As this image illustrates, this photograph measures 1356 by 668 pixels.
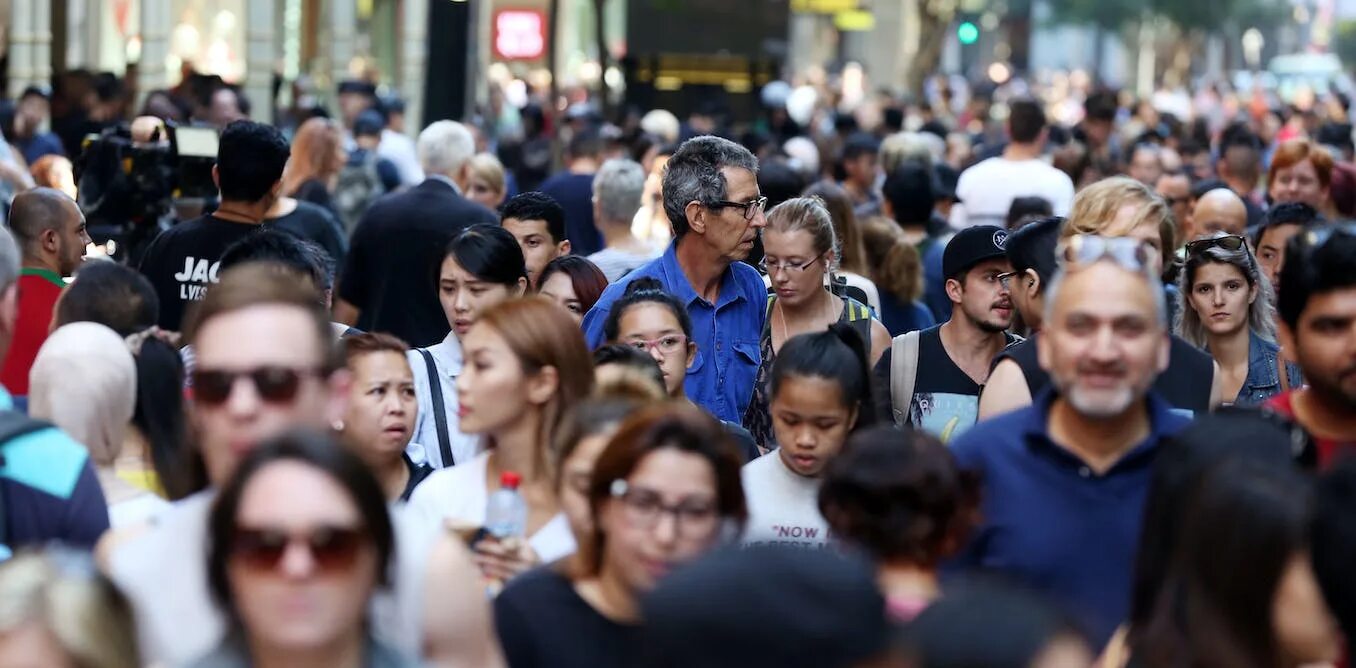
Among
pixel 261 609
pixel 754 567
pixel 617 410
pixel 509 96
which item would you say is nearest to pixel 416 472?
pixel 617 410

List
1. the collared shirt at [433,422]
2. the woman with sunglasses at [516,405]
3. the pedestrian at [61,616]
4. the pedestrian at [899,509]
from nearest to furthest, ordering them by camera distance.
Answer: the pedestrian at [61,616], the pedestrian at [899,509], the woman with sunglasses at [516,405], the collared shirt at [433,422]

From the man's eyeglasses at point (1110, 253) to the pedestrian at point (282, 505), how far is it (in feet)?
5.23

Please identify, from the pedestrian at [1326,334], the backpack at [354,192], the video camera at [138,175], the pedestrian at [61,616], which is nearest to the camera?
the pedestrian at [61,616]

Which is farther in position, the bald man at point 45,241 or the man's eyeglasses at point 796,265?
the man's eyeglasses at point 796,265

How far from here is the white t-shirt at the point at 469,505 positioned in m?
5.48

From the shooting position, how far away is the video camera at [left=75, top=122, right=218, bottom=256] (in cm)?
1111

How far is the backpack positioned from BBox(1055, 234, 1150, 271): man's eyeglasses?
10.0 meters

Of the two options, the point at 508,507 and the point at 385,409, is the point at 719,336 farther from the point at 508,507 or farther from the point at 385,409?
the point at 508,507

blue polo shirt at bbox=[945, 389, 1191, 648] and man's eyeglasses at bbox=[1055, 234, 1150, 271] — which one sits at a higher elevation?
man's eyeglasses at bbox=[1055, 234, 1150, 271]

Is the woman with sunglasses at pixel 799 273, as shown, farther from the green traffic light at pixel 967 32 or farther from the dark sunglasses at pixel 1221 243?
the green traffic light at pixel 967 32

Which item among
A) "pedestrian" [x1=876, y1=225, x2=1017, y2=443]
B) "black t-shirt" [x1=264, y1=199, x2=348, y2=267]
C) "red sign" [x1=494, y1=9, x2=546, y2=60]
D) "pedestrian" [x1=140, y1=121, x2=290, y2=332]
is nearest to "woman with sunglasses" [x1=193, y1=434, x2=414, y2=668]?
"pedestrian" [x1=876, y1=225, x2=1017, y2=443]

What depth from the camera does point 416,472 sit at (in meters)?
6.91

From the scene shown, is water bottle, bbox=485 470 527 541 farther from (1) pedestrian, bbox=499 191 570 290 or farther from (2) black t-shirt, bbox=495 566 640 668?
(1) pedestrian, bbox=499 191 570 290

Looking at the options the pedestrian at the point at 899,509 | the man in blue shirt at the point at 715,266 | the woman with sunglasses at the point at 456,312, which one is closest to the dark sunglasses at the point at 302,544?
the pedestrian at the point at 899,509
